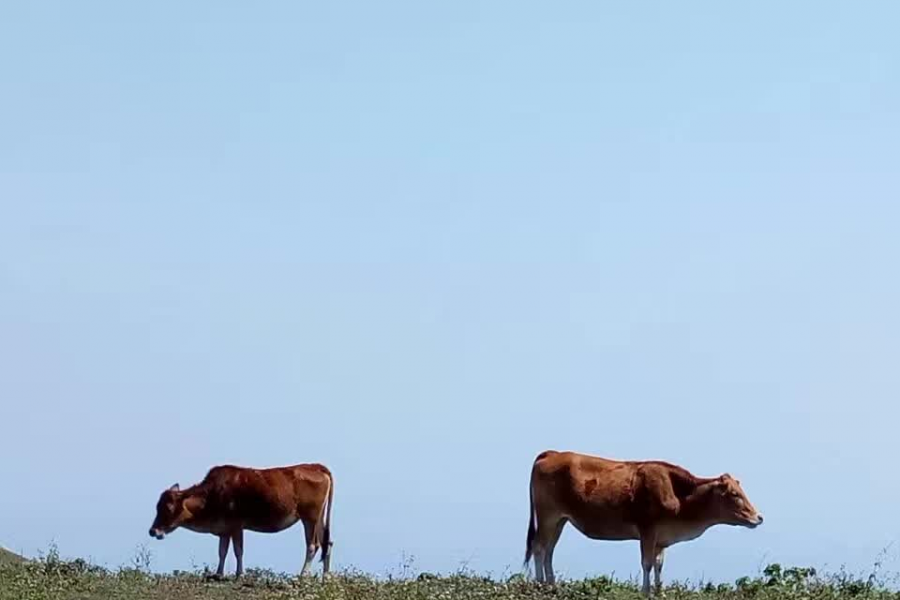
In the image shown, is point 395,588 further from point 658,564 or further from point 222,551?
point 222,551

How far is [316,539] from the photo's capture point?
27.7m

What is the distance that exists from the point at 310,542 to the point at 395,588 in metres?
6.81

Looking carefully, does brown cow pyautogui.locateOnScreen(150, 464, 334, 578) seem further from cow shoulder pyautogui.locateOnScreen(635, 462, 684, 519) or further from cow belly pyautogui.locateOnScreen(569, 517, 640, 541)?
cow shoulder pyautogui.locateOnScreen(635, 462, 684, 519)

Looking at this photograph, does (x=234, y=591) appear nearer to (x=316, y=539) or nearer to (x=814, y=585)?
(x=316, y=539)

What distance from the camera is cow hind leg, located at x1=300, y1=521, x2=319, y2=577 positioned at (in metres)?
27.4

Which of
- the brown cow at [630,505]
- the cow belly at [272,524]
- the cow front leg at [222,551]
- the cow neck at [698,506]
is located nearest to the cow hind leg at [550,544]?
the brown cow at [630,505]

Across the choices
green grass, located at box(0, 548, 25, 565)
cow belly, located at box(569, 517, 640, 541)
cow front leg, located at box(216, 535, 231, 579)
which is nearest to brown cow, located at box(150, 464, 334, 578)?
cow front leg, located at box(216, 535, 231, 579)

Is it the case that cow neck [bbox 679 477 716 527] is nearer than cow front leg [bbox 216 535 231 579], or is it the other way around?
cow neck [bbox 679 477 716 527]

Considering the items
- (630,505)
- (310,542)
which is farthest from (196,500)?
(630,505)

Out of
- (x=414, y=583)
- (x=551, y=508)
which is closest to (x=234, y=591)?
(x=414, y=583)

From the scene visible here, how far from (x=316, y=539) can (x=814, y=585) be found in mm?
9148

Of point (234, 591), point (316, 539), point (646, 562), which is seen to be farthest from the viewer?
point (316, 539)

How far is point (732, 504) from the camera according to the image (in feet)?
81.6

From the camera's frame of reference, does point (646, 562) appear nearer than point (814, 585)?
No
